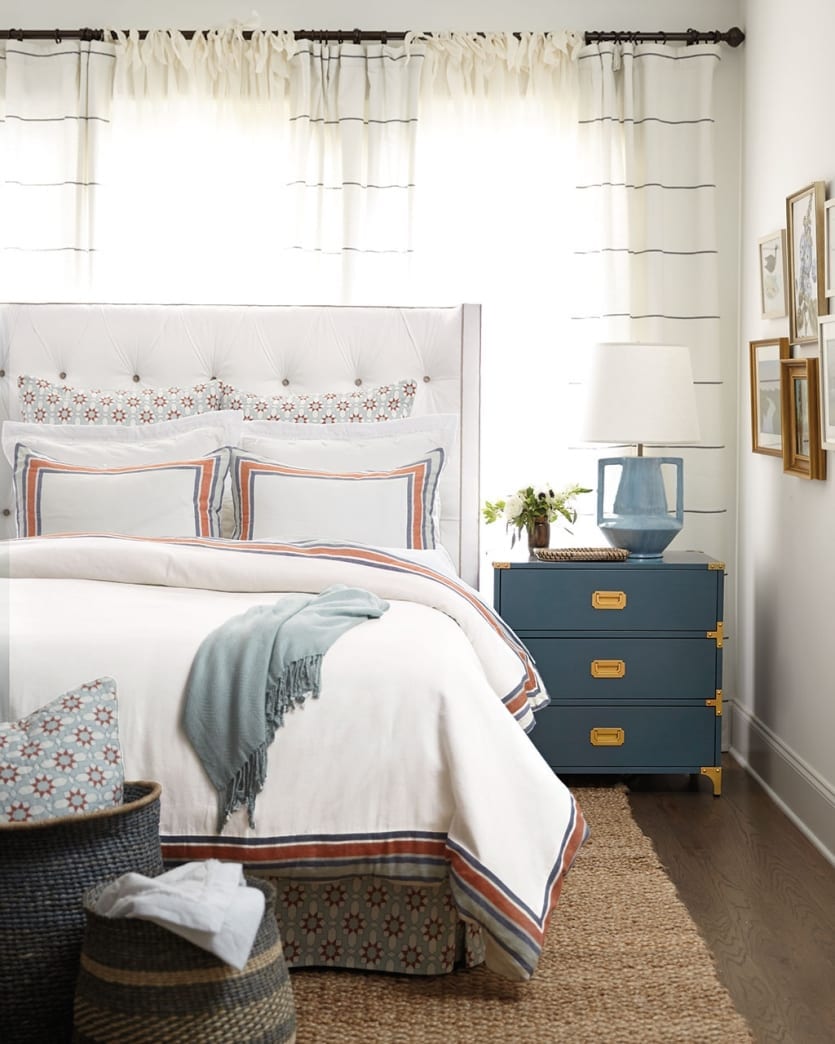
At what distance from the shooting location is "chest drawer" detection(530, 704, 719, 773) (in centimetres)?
367

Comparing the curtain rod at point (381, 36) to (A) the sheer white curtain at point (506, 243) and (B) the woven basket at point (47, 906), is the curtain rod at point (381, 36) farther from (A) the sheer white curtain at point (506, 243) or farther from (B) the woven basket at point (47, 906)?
(B) the woven basket at point (47, 906)

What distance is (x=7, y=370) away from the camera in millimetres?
4125

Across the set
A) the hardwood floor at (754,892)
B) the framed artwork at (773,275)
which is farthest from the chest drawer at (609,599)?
the framed artwork at (773,275)

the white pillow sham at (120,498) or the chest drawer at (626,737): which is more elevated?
the white pillow sham at (120,498)

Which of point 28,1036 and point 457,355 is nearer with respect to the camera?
point 28,1036

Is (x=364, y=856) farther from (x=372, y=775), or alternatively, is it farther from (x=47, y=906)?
(x=47, y=906)

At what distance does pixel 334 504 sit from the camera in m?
3.52

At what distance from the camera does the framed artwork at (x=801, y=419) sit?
3.31 m

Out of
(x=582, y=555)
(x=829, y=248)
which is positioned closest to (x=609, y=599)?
(x=582, y=555)

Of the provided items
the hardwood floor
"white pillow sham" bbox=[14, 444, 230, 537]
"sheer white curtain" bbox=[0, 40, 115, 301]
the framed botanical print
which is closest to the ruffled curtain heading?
"sheer white curtain" bbox=[0, 40, 115, 301]

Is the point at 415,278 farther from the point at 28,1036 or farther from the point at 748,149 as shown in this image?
the point at 28,1036

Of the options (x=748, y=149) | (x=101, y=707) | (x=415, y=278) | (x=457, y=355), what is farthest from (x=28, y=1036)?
(x=748, y=149)

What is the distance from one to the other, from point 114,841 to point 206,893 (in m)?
0.23

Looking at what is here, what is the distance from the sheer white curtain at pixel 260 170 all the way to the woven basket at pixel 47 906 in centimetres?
264
